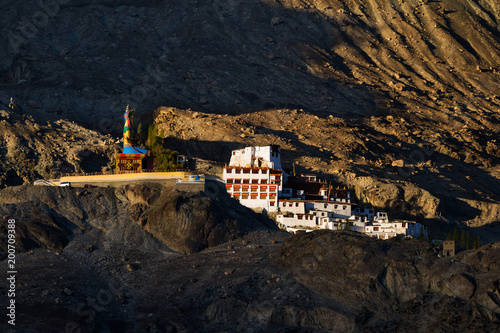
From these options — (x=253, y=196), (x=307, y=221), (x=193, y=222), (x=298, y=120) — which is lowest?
(x=307, y=221)

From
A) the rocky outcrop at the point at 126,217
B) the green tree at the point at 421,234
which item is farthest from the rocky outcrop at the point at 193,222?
the green tree at the point at 421,234

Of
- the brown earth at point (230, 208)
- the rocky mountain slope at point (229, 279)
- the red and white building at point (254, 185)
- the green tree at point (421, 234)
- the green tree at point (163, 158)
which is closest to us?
the rocky mountain slope at point (229, 279)

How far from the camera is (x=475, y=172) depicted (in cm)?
17025

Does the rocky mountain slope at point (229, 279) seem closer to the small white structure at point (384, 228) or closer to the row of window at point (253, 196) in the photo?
the row of window at point (253, 196)

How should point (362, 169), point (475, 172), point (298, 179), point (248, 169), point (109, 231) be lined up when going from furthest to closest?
point (475, 172) → point (362, 169) → point (298, 179) → point (248, 169) → point (109, 231)

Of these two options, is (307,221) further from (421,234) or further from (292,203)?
(421,234)

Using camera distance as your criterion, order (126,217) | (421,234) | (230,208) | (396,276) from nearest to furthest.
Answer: (396,276), (126,217), (230,208), (421,234)

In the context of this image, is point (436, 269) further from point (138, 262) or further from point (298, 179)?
point (298, 179)

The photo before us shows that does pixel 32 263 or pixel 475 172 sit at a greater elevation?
pixel 475 172

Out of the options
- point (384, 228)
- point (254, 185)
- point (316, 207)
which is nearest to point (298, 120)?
point (316, 207)

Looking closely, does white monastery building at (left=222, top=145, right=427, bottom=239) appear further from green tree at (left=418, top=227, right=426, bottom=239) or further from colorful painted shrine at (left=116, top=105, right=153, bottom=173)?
colorful painted shrine at (left=116, top=105, right=153, bottom=173)

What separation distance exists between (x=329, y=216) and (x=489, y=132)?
250ft

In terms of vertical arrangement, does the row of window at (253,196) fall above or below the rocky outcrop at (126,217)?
above

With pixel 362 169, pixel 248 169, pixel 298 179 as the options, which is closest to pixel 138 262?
pixel 248 169
